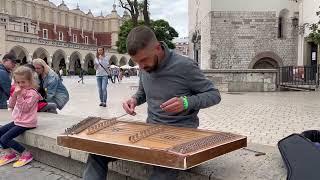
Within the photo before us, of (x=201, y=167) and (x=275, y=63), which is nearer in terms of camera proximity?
(x=201, y=167)

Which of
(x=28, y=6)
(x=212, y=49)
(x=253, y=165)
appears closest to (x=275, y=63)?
(x=212, y=49)

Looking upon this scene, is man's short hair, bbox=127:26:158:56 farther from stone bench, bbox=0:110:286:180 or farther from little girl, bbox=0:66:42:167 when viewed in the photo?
little girl, bbox=0:66:42:167

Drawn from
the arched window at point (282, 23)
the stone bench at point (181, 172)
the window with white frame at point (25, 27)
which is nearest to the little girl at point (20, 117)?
the stone bench at point (181, 172)

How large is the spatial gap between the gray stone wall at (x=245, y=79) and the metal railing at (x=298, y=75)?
1279mm

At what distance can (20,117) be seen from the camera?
468 centimetres

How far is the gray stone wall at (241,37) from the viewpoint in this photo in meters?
22.4

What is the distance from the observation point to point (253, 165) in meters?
3.04

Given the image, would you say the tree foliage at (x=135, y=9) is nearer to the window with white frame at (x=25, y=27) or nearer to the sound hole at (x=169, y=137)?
the sound hole at (x=169, y=137)

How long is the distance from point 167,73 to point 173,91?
0.48 ft

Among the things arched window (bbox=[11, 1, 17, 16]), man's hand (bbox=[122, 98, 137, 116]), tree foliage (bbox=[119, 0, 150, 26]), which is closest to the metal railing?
tree foliage (bbox=[119, 0, 150, 26])

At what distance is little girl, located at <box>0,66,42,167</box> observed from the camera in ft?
15.1

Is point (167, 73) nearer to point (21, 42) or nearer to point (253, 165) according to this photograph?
point (253, 165)

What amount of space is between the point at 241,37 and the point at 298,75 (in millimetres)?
4695

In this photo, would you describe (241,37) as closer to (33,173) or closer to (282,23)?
(282,23)
